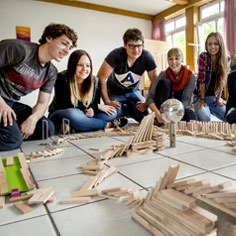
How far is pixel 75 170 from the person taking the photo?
1.06m

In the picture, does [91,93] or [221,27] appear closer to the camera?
[91,93]

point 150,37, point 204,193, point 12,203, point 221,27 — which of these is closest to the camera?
point 204,193

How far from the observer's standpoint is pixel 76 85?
2.14 m

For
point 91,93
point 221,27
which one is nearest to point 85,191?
point 91,93

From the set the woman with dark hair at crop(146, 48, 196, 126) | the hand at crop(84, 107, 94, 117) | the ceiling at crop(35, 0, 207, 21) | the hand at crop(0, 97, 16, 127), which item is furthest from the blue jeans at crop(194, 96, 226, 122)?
the ceiling at crop(35, 0, 207, 21)

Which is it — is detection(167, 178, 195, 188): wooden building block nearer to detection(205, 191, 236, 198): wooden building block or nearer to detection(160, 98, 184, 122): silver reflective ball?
detection(205, 191, 236, 198): wooden building block

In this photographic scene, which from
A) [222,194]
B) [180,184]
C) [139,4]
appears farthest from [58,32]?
[139,4]

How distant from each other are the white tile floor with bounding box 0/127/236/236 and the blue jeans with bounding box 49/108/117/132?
430mm

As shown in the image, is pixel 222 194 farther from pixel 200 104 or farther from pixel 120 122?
pixel 200 104

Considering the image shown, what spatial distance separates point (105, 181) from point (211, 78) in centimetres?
195

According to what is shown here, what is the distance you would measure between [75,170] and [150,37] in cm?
628

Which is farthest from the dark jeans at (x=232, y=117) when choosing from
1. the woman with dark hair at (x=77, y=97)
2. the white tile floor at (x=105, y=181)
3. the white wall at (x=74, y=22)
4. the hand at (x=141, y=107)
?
the white wall at (x=74, y=22)

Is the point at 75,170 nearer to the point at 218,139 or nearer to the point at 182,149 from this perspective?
the point at 182,149

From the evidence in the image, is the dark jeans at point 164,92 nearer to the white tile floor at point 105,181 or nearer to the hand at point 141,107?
the hand at point 141,107
